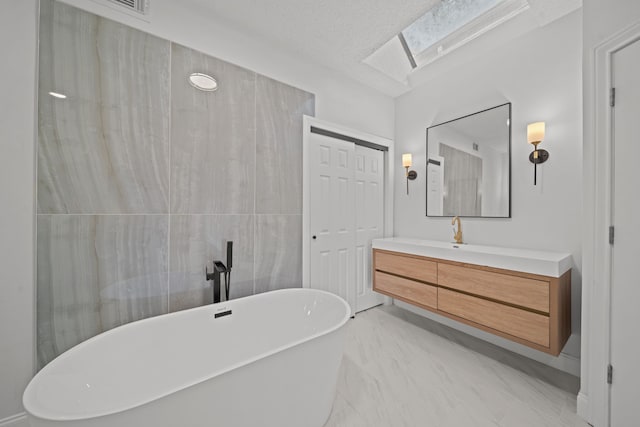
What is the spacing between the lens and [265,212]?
211cm

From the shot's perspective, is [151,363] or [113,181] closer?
[151,363]

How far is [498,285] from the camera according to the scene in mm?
1768

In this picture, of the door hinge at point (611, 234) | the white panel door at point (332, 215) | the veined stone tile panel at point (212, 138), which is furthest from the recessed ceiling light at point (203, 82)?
the door hinge at point (611, 234)

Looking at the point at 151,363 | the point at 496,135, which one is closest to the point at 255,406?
the point at 151,363

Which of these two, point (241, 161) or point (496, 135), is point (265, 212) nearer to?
point (241, 161)

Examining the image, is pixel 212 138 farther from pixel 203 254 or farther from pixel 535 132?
pixel 535 132

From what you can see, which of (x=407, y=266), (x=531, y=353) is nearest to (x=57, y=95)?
(x=407, y=266)

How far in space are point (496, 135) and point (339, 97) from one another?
159 cm

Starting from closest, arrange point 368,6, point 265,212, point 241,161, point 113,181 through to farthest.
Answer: point 113,181
point 368,6
point 241,161
point 265,212

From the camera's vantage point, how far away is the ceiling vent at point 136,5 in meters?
1.50

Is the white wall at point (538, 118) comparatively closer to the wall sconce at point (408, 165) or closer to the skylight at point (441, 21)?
the skylight at point (441, 21)

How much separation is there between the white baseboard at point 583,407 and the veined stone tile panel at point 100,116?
2.89m

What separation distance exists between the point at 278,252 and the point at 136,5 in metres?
2.00

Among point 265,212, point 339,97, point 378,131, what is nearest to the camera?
point 265,212
